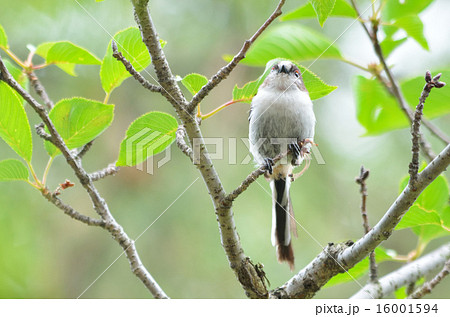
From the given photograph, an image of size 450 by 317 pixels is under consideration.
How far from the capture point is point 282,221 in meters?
3.54

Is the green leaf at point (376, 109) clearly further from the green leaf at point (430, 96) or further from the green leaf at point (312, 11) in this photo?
the green leaf at point (312, 11)

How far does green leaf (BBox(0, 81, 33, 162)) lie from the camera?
2.01 m

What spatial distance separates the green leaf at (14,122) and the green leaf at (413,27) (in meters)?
1.88

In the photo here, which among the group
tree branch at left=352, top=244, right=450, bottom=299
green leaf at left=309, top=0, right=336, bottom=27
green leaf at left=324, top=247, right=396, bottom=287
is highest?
green leaf at left=309, top=0, right=336, bottom=27

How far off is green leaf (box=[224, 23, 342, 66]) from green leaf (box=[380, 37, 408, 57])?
0.30m

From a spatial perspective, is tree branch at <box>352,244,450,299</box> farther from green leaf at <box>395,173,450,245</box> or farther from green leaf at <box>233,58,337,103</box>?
green leaf at <box>233,58,337,103</box>

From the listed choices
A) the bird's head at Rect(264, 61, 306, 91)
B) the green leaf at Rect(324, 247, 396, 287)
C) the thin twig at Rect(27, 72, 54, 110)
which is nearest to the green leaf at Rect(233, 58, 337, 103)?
the green leaf at Rect(324, 247, 396, 287)

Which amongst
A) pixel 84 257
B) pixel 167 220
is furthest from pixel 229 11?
pixel 84 257

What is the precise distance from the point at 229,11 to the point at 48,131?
3790 millimetres

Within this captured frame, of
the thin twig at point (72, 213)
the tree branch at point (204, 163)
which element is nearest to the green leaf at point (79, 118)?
the thin twig at point (72, 213)

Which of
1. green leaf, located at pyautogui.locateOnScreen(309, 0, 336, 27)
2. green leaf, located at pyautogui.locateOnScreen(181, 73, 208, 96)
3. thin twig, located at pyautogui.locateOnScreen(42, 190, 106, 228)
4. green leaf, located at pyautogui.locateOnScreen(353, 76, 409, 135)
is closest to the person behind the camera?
green leaf, located at pyautogui.locateOnScreen(309, 0, 336, 27)

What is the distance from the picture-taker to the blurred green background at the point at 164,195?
462 cm

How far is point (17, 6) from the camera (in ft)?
16.0

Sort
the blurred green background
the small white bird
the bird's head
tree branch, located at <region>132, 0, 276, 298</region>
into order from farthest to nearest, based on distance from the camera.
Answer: the blurred green background < the bird's head < the small white bird < tree branch, located at <region>132, 0, 276, 298</region>
